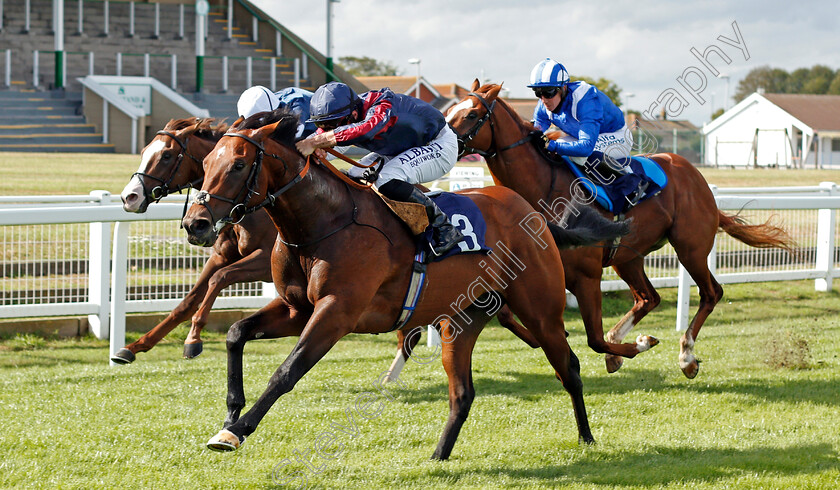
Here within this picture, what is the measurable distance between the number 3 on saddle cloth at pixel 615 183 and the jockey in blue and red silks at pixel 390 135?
1.67 meters

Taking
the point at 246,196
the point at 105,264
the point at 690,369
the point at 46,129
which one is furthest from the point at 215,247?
the point at 46,129

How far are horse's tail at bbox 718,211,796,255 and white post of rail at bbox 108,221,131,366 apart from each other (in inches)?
168

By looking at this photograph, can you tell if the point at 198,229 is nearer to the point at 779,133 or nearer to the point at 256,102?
the point at 256,102

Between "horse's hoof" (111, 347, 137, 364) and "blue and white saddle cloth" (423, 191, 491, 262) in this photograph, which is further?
"horse's hoof" (111, 347, 137, 364)

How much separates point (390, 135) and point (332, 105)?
302 millimetres

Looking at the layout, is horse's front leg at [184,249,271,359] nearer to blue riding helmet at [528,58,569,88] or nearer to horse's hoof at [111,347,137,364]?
horse's hoof at [111,347,137,364]

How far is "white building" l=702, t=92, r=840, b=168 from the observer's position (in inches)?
1602

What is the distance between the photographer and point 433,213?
13.2ft

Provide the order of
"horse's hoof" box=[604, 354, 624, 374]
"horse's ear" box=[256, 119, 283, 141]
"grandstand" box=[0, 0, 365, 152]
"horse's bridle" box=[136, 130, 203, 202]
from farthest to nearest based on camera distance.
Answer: "grandstand" box=[0, 0, 365, 152] → "horse's hoof" box=[604, 354, 624, 374] → "horse's bridle" box=[136, 130, 203, 202] → "horse's ear" box=[256, 119, 283, 141]

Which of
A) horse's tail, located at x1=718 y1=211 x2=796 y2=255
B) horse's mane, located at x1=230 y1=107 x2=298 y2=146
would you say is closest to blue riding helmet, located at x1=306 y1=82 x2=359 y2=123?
horse's mane, located at x1=230 y1=107 x2=298 y2=146

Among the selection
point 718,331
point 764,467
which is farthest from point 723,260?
point 764,467

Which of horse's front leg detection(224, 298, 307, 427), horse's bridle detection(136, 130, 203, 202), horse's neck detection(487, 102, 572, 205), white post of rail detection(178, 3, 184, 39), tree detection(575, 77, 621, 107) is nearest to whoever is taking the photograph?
horse's front leg detection(224, 298, 307, 427)

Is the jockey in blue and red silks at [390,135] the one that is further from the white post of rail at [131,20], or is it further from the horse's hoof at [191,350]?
the white post of rail at [131,20]

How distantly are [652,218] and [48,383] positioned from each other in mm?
3853
